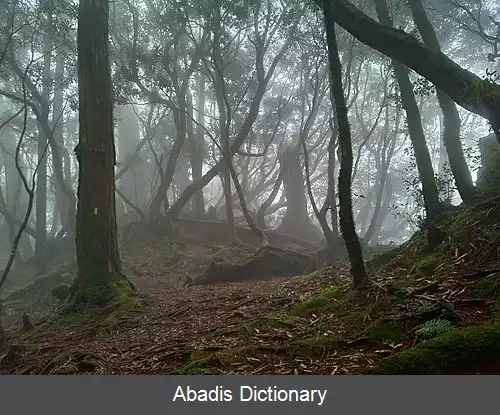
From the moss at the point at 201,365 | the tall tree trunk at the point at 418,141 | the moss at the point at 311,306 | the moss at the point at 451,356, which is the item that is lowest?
the moss at the point at 201,365

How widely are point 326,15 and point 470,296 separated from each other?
325cm

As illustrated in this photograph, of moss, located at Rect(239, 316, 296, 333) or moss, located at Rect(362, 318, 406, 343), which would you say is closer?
moss, located at Rect(362, 318, 406, 343)

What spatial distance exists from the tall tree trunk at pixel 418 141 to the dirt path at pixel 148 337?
186cm

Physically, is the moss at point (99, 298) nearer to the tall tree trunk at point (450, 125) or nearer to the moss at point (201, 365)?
the moss at point (201, 365)

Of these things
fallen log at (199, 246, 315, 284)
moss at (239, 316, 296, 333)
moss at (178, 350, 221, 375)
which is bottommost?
moss at (178, 350, 221, 375)

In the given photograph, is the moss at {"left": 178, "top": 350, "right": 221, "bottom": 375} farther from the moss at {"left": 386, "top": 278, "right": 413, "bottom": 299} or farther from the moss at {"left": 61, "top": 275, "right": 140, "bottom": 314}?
the moss at {"left": 61, "top": 275, "right": 140, "bottom": 314}

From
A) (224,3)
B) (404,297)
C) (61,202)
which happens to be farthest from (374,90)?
(404,297)

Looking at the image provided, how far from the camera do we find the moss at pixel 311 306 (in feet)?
14.4

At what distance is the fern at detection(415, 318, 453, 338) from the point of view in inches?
107

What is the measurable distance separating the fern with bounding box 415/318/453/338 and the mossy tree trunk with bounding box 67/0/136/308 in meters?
5.06

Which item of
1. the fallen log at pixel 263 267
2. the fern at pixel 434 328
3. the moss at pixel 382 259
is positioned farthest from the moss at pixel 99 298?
the fern at pixel 434 328

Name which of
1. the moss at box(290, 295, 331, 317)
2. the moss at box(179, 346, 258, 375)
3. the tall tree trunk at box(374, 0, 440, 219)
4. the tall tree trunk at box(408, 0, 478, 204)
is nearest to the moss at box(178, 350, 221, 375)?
the moss at box(179, 346, 258, 375)

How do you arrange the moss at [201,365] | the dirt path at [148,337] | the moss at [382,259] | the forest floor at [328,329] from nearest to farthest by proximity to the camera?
the forest floor at [328,329], the moss at [201,365], the dirt path at [148,337], the moss at [382,259]
